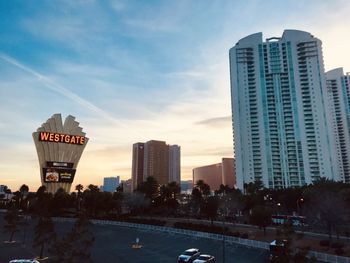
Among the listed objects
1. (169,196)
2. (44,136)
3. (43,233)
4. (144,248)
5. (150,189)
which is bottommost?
(144,248)

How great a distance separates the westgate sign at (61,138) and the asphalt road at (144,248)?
219ft

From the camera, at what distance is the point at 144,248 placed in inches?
1890

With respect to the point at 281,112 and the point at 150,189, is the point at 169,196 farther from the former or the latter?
the point at 281,112

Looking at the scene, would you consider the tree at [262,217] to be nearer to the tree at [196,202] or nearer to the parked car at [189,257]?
the parked car at [189,257]

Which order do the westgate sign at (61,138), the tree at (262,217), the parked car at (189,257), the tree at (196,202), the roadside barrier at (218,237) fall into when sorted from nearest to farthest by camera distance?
1. the roadside barrier at (218,237)
2. the parked car at (189,257)
3. the tree at (262,217)
4. the tree at (196,202)
5. the westgate sign at (61,138)

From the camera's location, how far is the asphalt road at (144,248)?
133 feet

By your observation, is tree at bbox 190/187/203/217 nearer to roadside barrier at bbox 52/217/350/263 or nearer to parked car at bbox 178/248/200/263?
roadside barrier at bbox 52/217/350/263

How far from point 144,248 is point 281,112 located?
509 ft

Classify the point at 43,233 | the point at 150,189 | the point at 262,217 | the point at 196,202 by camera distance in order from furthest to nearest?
1. the point at 150,189
2. the point at 196,202
3. the point at 262,217
4. the point at 43,233

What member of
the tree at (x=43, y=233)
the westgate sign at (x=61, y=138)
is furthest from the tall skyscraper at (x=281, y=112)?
the tree at (x=43, y=233)

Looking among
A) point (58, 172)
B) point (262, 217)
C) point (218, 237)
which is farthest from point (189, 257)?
point (58, 172)

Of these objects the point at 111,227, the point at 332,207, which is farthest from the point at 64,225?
the point at 332,207

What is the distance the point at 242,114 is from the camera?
186750 millimetres

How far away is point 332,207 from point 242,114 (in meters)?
142
